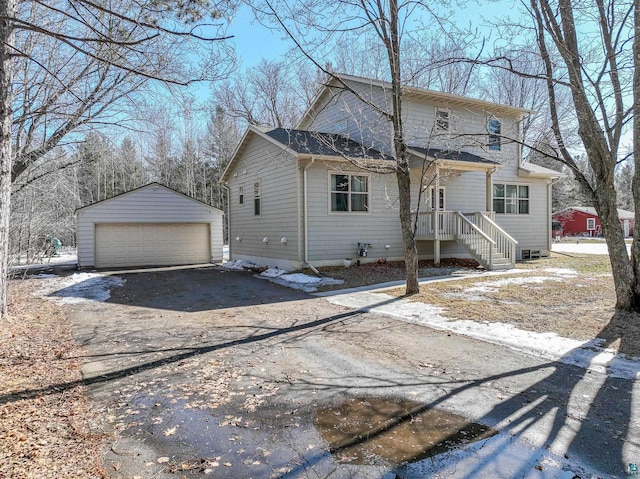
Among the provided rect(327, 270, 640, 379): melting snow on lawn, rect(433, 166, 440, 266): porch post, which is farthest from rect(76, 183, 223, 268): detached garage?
rect(327, 270, 640, 379): melting snow on lawn

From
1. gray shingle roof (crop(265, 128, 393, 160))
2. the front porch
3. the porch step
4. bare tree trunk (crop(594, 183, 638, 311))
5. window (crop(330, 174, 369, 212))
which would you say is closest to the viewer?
bare tree trunk (crop(594, 183, 638, 311))

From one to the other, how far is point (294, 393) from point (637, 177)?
6.49 metres

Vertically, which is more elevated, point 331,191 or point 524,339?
point 331,191

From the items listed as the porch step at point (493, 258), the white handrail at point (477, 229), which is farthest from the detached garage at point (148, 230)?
the porch step at point (493, 258)

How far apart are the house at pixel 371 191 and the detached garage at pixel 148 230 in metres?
1.90

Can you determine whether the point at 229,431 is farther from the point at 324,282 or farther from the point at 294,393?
the point at 324,282

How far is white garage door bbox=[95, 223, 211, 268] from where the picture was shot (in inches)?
663

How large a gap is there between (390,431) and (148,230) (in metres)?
16.6

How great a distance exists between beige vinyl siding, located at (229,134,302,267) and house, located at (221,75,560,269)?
1.6 inches

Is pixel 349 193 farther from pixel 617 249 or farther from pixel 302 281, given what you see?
pixel 617 249

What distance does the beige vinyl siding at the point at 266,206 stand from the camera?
13.5 metres

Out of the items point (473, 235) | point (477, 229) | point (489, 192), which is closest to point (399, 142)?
point (477, 229)

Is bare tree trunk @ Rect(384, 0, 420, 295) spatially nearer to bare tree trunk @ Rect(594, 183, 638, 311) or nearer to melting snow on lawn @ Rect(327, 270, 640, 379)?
melting snow on lawn @ Rect(327, 270, 640, 379)

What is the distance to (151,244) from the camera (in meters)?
17.6
